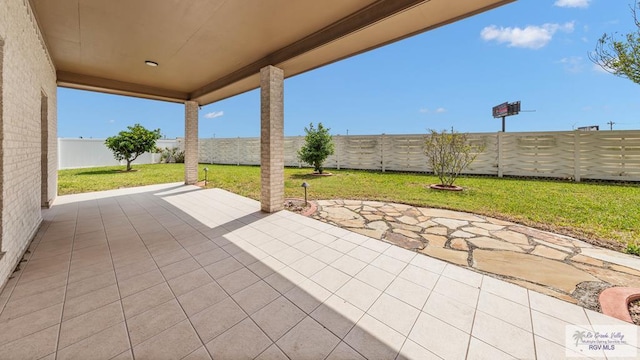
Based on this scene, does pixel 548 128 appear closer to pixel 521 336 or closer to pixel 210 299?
pixel 521 336

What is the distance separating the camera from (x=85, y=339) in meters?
1.51

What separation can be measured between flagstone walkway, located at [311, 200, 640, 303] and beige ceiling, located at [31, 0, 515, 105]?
283cm

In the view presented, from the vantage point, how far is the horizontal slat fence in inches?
268

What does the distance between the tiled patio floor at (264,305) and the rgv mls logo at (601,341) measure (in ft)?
0.15

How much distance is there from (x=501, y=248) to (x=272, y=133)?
399 cm

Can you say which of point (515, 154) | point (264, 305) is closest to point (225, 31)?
point (264, 305)

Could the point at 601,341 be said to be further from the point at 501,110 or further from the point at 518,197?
the point at 501,110

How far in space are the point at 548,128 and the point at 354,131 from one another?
692 cm

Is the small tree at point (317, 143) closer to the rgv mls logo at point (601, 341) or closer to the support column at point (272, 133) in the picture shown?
the support column at point (272, 133)

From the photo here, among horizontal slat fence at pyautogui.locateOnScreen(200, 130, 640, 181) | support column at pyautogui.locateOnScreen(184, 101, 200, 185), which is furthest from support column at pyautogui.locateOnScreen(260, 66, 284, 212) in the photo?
horizontal slat fence at pyautogui.locateOnScreen(200, 130, 640, 181)

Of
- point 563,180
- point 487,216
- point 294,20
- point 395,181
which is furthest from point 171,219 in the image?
point 563,180

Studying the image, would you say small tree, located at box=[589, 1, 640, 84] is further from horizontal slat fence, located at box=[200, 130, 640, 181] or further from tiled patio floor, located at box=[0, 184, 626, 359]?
horizontal slat fence, located at box=[200, 130, 640, 181]

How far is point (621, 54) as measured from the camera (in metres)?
2.12

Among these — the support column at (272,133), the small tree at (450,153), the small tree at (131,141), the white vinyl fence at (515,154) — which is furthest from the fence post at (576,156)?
the small tree at (131,141)
